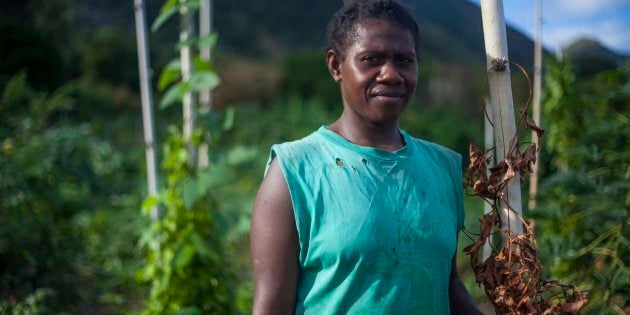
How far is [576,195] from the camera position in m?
2.68

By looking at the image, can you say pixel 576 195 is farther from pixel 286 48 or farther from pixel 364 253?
pixel 286 48

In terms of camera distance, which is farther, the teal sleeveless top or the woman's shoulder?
the woman's shoulder

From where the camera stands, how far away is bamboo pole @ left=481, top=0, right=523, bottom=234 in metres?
1.30

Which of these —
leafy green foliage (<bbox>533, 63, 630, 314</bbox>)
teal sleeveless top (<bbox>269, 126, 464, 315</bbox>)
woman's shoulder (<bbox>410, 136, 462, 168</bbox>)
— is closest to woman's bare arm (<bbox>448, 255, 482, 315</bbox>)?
teal sleeveless top (<bbox>269, 126, 464, 315</bbox>)

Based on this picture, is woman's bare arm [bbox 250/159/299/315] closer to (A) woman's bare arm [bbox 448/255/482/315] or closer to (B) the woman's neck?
(B) the woman's neck

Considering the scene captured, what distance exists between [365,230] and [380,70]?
1.00 feet

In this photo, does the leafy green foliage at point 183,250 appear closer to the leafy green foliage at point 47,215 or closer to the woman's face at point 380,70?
the leafy green foliage at point 47,215

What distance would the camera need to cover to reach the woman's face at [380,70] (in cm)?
134

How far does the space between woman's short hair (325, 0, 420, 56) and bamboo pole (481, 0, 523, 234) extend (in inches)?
6.0

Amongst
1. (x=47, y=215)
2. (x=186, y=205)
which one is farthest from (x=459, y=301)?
(x=47, y=215)

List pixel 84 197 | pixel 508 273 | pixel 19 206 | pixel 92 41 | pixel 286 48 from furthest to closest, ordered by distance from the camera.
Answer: pixel 286 48 → pixel 92 41 → pixel 84 197 → pixel 19 206 → pixel 508 273

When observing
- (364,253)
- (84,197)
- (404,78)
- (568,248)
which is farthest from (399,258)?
(84,197)

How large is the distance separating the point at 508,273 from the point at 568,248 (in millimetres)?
1365

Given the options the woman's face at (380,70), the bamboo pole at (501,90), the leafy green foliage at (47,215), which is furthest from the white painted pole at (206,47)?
the bamboo pole at (501,90)
